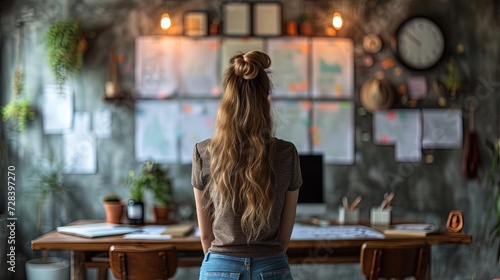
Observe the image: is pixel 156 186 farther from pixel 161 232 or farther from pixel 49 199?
pixel 49 199

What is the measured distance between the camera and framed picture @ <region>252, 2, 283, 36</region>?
15.9ft

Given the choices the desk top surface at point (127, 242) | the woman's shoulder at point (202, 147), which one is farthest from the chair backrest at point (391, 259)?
the woman's shoulder at point (202, 147)

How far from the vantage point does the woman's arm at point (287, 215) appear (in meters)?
2.46

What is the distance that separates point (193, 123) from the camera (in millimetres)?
4816

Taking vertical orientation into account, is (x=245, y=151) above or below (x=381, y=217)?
above

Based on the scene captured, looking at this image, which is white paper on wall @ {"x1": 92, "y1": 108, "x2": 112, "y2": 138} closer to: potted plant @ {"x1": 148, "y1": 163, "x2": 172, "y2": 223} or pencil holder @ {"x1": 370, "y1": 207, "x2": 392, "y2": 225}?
potted plant @ {"x1": 148, "y1": 163, "x2": 172, "y2": 223}

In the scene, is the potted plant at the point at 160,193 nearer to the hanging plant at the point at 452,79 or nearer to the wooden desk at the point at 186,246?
the wooden desk at the point at 186,246

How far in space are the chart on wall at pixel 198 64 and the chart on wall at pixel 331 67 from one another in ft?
2.37

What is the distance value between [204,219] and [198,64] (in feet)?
8.15

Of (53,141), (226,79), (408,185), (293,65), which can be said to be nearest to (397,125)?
(408,185)

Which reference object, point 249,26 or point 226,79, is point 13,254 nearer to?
point 249,26

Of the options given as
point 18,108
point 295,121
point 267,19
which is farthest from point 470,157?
point 18,108

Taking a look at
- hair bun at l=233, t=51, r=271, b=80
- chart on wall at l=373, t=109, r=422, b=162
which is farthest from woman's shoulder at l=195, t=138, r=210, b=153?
chart on wall at l=373, t=109, r=422, b=162

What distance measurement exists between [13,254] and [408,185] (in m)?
2.86
